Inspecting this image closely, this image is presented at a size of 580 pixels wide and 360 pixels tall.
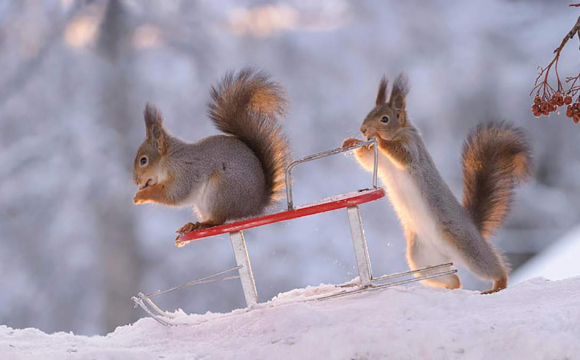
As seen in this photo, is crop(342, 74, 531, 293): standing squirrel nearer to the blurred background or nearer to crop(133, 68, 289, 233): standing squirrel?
crop(133, 68, 289, 233): standing squirrel

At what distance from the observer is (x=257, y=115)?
64.7 inches

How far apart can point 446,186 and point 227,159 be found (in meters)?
0.63

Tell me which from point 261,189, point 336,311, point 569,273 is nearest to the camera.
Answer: point 336,311

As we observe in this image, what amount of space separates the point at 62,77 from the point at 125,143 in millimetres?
412

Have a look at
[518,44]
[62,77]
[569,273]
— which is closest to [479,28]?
[518,44]

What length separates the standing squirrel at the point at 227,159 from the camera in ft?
5.01

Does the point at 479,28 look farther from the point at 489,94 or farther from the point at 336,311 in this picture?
the point at 336,311

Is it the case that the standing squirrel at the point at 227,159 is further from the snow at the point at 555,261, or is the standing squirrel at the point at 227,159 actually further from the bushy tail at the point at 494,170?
the snow at the point at 555,261

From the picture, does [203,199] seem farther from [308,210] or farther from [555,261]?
[555,261]

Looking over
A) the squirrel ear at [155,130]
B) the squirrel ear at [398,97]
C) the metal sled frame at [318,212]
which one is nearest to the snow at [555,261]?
the squirrel ear at [398,97]

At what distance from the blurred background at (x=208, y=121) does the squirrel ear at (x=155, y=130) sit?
992 millimetres

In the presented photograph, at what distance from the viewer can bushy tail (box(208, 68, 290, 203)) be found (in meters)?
1.62

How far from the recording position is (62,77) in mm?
2711

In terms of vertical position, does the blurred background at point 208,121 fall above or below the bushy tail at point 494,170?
above
